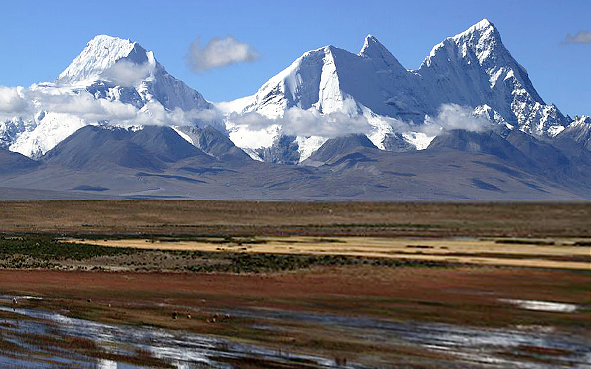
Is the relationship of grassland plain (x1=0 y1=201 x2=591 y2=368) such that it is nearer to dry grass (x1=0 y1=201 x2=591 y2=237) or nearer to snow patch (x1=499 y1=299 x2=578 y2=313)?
snow patch (x1=499 y1=299 x2=578 y2=313)

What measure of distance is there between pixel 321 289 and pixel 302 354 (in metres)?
20.8

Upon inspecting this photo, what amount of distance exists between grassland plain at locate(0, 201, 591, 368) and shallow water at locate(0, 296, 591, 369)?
0.16 metres

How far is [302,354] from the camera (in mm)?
39844

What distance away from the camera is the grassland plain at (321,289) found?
41062 mm

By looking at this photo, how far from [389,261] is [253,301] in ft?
77.5

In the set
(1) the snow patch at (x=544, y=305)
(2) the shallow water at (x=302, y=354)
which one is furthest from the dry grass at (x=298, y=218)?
(2) the shallow water at (x=302, y=354)

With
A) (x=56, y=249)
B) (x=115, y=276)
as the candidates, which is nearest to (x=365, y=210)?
(x=56, y=249)

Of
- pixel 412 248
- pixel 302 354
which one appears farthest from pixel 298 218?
pixel 302 354

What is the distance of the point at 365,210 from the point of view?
16300 centimetres

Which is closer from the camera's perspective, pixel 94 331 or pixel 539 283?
pixel 94 331

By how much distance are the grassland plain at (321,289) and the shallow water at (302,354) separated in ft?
0.53

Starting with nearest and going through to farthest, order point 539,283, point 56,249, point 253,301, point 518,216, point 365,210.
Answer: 1. point 253,301
2. point 539,283
3. point 56,249
4. point 518,216
5. point 365,210

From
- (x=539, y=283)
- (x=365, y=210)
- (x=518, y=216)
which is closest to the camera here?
(x=539, y=283)

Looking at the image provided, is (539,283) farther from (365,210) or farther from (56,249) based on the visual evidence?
(365,210)
